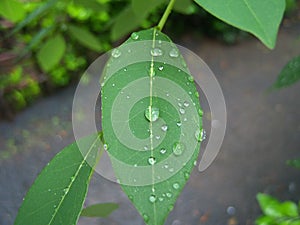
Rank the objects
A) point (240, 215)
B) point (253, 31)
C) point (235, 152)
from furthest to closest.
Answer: point (235, 152) < point (240, 215) < point (253, 31)

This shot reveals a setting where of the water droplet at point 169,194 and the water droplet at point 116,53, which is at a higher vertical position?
the water droplet at point 116,53

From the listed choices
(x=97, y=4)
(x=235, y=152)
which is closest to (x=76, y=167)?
(x=97, y=4)

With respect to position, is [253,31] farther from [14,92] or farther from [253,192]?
[14,92]

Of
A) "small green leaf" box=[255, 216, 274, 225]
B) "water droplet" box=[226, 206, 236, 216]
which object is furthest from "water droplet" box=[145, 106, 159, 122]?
"water droplet" box=[226, 206, 236, 216]

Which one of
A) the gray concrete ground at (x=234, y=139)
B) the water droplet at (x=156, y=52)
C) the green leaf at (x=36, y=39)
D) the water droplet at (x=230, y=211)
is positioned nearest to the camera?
the water droplet at (x=156, y=52)

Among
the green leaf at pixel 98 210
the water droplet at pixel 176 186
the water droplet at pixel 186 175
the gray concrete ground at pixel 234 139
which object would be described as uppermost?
the water droplet at pixel 186 175

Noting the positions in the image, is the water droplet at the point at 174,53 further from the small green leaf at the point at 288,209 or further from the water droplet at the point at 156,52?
the small green leaf at the point at 288,209

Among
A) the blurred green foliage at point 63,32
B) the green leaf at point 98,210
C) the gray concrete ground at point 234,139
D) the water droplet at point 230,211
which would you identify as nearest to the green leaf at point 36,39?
the blurred green foliage at point 63,32
